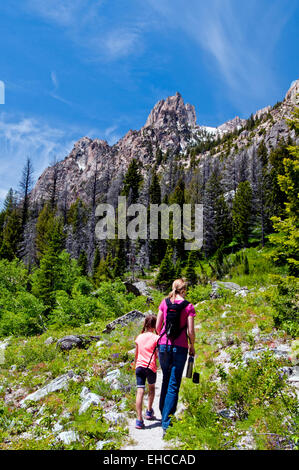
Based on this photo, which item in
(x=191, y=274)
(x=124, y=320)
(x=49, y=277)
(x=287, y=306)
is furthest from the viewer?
(x=191, y=274)

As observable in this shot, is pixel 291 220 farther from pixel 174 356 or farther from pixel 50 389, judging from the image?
pixel 50 389

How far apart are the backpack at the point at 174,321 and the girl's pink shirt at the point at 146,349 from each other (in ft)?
2.14

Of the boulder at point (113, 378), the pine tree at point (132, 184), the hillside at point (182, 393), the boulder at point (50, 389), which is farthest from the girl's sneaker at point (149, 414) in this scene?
the pine tree at point (132, 184)

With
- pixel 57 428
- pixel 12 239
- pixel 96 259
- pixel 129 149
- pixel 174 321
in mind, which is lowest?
pixel 57 428

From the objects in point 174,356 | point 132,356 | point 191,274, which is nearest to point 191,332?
point 174,356

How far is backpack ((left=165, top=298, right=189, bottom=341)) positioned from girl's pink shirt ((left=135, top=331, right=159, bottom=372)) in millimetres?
653

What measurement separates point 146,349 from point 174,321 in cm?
97

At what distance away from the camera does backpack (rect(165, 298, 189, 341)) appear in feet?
14.1

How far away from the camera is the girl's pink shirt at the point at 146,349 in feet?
15.9

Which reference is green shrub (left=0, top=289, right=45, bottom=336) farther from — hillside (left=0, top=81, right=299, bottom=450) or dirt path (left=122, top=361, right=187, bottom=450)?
dirt path (left=122, top=361, right=187, bottom=450)

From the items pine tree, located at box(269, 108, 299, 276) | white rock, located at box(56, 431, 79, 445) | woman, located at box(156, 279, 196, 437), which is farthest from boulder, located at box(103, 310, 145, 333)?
woman, located at box(156, 279, 196, 437)

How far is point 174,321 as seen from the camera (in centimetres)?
430

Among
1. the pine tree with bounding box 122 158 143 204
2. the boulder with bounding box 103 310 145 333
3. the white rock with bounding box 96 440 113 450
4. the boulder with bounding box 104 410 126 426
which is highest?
the pine tree with bounding box 122 158 143 204
